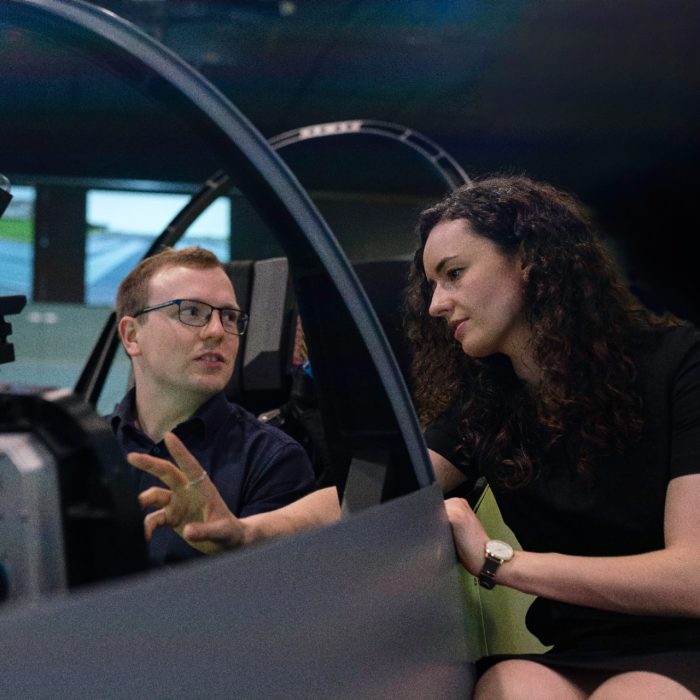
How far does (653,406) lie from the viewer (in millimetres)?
1343

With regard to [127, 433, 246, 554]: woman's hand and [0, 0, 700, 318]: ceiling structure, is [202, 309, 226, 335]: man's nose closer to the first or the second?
Answer: [127, 433, 246, 554]: woman's hand

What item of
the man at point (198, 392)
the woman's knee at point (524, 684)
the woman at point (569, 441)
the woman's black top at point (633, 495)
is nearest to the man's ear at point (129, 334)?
the man at point (198, 392)

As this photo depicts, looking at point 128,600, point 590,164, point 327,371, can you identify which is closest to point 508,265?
point 327,371

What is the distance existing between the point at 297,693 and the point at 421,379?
882mm

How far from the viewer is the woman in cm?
121

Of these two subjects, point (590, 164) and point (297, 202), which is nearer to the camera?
point (297, 202)

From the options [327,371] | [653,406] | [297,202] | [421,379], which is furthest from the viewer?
[421,379]

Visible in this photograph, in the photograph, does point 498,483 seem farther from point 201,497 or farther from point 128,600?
point 128,600

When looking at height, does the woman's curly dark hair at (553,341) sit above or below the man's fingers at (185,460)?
above

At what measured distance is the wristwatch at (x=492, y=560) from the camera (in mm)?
1192

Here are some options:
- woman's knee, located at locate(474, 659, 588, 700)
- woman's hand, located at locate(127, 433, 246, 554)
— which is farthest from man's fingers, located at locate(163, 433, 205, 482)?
woman's knee, located at locate(474, 659, 588, 700)

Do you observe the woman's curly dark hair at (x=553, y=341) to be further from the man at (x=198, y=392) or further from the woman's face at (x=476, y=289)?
the man at (x=198, y=392)

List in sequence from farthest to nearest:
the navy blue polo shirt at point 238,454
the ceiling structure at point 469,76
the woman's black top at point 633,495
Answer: the ceiling structure at point 469,76 < the navy blue polo shirt at point 238,454 < the woman's black top at point 633,495

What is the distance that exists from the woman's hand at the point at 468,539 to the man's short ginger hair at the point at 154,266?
723mm
